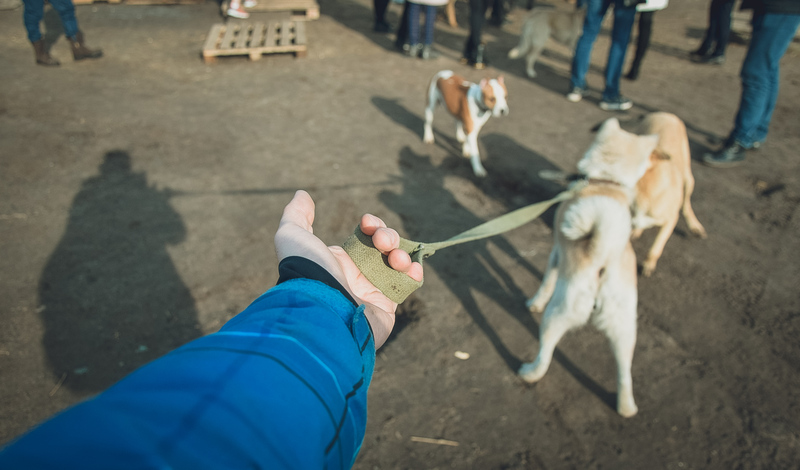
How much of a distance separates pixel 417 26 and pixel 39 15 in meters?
5.44

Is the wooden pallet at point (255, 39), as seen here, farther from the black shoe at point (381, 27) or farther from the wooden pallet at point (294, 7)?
the black shoe at point (381, 27)

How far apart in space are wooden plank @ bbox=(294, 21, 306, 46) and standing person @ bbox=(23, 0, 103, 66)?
119 inches

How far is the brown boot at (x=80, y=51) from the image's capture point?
243 inches

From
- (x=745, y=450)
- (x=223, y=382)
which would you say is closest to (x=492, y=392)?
(x=745, y=450)

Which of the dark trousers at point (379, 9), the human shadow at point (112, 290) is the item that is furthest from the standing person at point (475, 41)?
the human shadow at point (112, 290)

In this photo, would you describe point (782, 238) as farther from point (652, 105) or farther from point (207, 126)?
point (207, 126)

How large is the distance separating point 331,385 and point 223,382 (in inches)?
7.5

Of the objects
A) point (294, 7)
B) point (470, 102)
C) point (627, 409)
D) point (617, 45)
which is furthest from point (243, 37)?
point (627, 409)

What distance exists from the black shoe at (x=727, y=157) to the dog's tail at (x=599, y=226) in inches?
148

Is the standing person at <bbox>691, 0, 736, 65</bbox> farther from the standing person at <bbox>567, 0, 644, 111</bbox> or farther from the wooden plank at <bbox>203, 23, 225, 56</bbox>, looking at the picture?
the wooden plank at <bbox>203, 23, 225, 56</bbox>

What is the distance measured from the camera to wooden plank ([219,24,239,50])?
675 centimetres

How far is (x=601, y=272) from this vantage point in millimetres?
2301

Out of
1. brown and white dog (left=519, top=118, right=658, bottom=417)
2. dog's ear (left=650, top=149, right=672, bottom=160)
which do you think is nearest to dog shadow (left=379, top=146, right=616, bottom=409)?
brown and white dog (left=519, top=118, right=658, bottom=417)

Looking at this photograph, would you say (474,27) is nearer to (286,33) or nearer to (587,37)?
(587,37)
